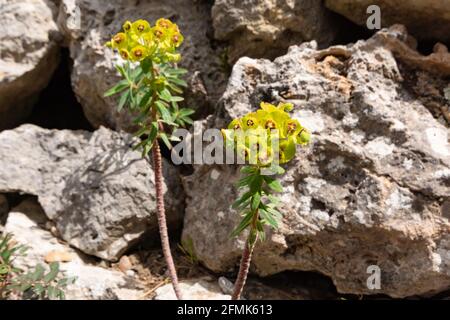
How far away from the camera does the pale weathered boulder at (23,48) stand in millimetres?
5367

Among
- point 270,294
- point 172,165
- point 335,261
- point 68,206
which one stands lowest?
point 270,294

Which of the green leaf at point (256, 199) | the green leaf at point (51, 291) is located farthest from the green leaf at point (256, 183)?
the green leaf at point (51, 291)

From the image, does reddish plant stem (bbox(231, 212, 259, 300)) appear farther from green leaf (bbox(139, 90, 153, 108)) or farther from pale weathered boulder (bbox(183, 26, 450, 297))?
green leaf (bbox(139, 90, 153, 108))

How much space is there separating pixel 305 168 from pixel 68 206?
197cm

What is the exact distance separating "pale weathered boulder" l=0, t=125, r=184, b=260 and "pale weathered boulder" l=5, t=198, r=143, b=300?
11cm

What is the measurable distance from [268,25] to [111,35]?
1.38 meters

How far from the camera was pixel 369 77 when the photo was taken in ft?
13.4

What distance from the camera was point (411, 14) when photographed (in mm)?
4324

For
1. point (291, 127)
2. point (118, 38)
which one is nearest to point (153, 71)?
point (118, 38)

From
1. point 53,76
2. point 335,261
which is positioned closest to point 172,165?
point 335,261

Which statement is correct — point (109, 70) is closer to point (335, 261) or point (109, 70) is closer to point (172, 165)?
point (172, 165)

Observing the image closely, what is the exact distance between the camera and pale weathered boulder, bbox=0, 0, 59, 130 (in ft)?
17.6

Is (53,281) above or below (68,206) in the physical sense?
below

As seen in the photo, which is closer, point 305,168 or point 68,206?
point 305,168
